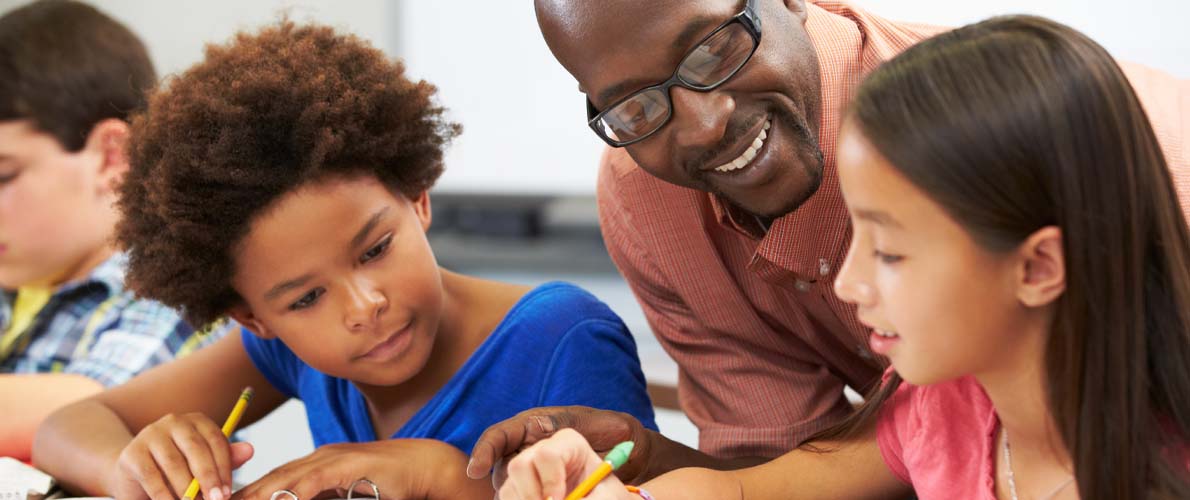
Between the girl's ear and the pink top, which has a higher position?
the girl's ear

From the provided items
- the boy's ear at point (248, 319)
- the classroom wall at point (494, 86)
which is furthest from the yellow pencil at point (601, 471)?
the classroom wall at point (494, 86)

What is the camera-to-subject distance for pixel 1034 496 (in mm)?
945

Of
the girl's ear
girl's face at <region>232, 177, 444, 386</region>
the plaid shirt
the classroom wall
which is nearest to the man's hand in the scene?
girl's face at <region>232, 177, 444, 386</region>

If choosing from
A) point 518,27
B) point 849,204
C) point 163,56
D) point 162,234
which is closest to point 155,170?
point 162,234

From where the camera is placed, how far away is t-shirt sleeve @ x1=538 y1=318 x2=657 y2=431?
4.18 ft

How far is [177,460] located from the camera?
1195mm

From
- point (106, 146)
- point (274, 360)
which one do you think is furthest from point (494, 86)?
point (274, 360)

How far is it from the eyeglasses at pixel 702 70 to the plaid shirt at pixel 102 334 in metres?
0.83

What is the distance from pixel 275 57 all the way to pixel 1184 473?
39.2 inches

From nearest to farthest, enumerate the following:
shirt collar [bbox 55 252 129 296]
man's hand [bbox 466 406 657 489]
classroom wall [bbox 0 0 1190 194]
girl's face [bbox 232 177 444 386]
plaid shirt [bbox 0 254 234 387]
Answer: man's hand [bbox 466 406 657 489] < girl's face [bbox 232 177 444 386] < plaid shirt [bbox 0 254 234 387] < shirt collar [bbox 55 252 129 296] < classroom wall [bbox 0 0 1190 194]

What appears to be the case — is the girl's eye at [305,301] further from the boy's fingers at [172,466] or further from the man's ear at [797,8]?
the man's ear at [797,8]

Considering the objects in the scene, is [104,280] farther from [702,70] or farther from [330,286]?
[702,70]

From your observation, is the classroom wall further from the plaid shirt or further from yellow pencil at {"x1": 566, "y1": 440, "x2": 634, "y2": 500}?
yellow pencil at {"x1": 566, "y1": 440, "x2": 634, "y2": 500}

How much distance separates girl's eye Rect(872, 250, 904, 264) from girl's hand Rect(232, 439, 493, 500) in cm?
52
